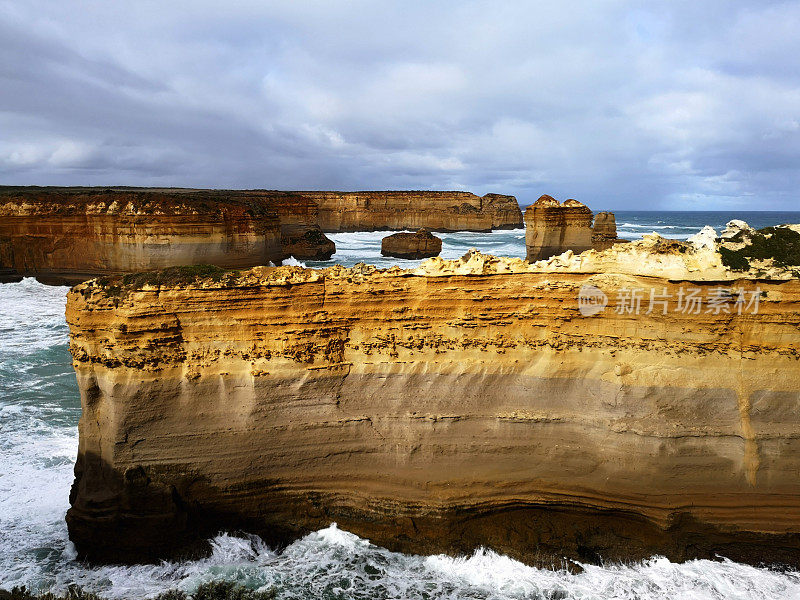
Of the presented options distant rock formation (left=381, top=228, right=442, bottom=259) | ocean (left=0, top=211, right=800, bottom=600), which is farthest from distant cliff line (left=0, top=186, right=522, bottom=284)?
ocean (left=0, top=211, right=800, bottom=600)

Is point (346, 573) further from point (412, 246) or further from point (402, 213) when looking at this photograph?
point (402, 213)

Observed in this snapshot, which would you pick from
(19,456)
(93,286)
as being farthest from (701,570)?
(19,456)

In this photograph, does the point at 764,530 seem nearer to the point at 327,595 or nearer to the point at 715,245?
the point at 715,245

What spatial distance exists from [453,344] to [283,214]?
124 ft

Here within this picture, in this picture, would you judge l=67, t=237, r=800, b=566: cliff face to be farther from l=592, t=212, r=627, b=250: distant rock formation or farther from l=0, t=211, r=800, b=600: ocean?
l=592, t=212, r=627, b=250: distant rock formation

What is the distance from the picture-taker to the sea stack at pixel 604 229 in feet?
98.7

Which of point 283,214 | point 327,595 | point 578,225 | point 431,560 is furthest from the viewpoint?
point 283,214

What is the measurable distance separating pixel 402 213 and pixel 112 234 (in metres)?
40.2

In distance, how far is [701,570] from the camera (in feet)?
19.5

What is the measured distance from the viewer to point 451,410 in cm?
652

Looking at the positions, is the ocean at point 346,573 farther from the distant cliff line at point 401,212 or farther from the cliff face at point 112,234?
the distant cliff line at point 401,212

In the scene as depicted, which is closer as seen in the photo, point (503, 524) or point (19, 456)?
point (503, 524)

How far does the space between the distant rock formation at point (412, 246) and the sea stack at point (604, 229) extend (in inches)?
427

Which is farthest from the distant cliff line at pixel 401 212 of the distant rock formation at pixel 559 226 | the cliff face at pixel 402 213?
the distant rock formation at pixel 559 226
